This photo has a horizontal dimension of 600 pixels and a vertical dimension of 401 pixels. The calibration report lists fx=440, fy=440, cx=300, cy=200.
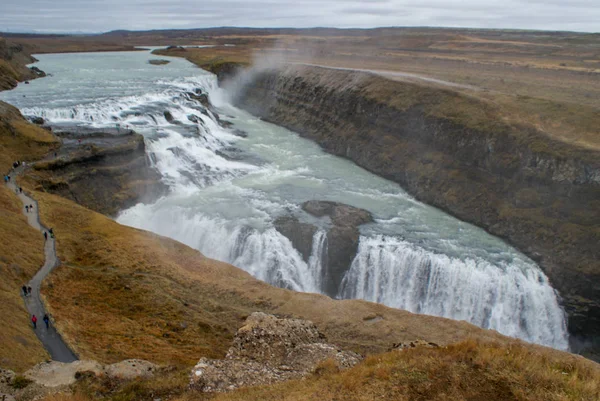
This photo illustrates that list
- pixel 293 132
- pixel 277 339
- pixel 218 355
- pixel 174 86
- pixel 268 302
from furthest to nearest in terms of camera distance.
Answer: pixel 174 86, pixel 293 132, pixel 268 302, pixel 218 355, pixel 277 339

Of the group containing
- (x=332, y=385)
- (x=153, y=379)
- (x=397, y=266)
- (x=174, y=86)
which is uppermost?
(x=174, y=86)

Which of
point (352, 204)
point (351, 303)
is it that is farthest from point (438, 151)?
point (351, 303)

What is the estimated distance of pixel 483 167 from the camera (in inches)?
1337

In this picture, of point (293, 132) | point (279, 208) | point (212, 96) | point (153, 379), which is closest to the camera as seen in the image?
point (153, 379)

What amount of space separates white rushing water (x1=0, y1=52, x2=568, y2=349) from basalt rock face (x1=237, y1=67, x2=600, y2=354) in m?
1.34


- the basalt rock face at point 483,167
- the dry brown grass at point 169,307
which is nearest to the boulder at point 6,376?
the dry brown grass at point 169,307

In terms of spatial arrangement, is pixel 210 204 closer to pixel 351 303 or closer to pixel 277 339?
pixel 351 303

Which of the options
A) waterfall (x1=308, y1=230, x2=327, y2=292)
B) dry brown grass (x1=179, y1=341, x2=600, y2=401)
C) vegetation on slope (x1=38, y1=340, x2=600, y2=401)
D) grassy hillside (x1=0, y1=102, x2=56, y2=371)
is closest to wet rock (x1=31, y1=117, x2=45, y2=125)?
grassy hillside (x1=0, y1=102, x2=56, y2=371)

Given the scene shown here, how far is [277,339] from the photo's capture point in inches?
515

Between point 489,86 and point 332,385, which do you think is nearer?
point 332,385

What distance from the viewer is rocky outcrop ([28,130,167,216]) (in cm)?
3108

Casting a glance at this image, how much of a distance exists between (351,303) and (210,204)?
15921mm

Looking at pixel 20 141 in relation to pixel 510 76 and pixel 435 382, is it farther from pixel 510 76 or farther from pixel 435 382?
pixel 510 76

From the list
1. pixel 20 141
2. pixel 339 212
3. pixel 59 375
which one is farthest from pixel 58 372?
pixel 20 141
